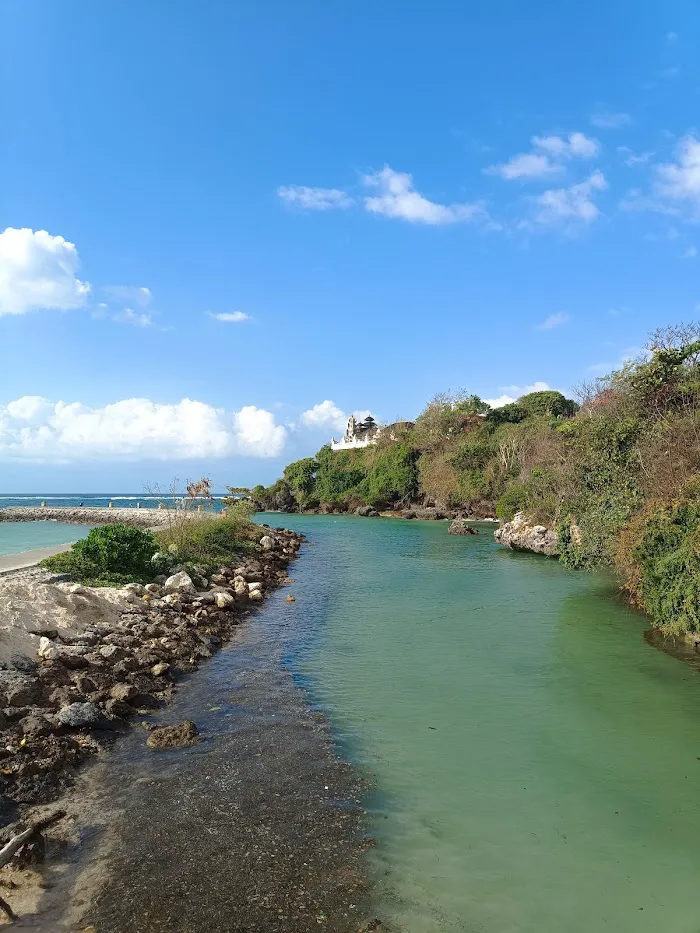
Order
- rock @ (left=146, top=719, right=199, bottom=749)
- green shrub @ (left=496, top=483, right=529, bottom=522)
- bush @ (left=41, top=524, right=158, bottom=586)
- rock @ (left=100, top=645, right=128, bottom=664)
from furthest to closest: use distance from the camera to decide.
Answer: green shrub @ (left=496, top=483, right=529, bottom=522) < bush @ (left=41, top=524, right=158, bottom=586) < rock @ (left=100, top=645, right=128, bottom=664) < rock @ (left=146, top=719, right=199, bottom=749)

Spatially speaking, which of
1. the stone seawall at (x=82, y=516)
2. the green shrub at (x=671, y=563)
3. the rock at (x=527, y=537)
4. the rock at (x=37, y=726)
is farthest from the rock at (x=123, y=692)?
the stone seawall at (x=82, y=516)

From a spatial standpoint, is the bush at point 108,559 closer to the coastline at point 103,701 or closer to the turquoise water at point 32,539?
the coastline at point 103,701

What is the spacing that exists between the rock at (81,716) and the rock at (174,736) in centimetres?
71

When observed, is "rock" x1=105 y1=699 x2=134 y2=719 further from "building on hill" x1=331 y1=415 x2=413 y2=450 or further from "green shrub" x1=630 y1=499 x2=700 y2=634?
"building on hill" x1=331 y1=415 x2=413 y2=450

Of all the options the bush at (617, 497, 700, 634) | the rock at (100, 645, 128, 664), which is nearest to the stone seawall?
the rock at (100, 645, 128, 664)

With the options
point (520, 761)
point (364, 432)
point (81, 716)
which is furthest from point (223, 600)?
point (364, 432)

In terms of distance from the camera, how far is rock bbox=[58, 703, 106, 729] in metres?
6.91

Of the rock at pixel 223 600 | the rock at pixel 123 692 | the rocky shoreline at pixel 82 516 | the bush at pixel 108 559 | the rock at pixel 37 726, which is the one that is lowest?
the rocky shoreline at pixel 82 516

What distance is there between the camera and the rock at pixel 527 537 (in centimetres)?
2741

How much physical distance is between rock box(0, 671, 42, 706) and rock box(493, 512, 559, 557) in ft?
74.4

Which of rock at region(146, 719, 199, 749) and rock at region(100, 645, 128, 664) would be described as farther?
rock at region(100, 645, 128, 664)

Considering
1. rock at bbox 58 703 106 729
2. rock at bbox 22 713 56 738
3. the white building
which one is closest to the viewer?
rock at bbox 22 713 56 738

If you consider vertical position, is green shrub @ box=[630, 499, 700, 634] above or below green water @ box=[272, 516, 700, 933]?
above

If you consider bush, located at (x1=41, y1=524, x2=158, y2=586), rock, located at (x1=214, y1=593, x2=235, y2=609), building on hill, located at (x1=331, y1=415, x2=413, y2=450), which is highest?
building on hill, located at (x1=331, y1=415, x2=413, y2=450)
